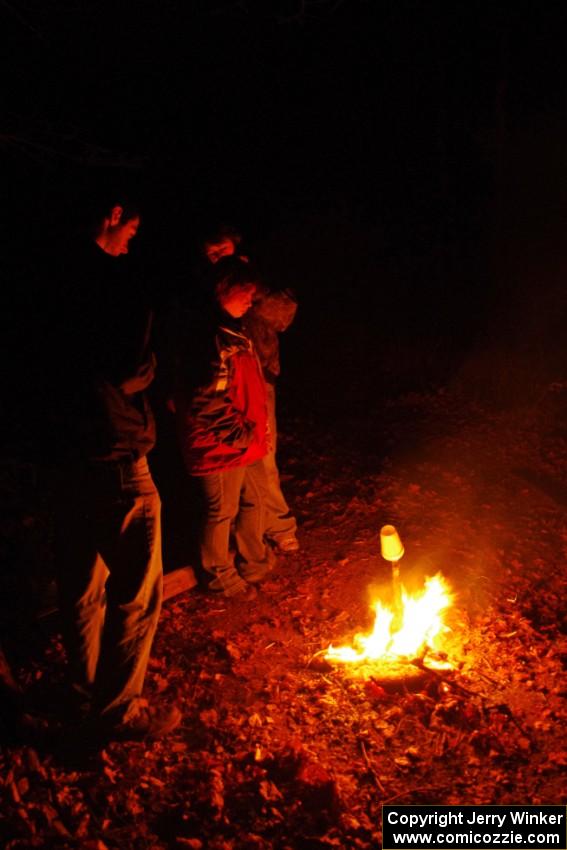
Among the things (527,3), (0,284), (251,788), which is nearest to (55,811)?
(251,788)

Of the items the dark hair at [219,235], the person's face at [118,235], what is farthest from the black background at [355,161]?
the person's face at [118,235]

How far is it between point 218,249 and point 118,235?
1.59 meters

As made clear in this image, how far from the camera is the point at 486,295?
43.8 ft

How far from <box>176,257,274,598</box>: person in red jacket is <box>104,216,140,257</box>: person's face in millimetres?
912

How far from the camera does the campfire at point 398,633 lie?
3.94 metres

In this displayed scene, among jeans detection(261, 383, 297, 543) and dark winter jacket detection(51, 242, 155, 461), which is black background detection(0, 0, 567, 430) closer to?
jeans detection(261, 383, 297, 543)

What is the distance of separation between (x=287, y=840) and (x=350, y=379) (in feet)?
25.7

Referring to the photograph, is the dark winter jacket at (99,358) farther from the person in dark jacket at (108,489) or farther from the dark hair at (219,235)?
the dark hair at (219,235)

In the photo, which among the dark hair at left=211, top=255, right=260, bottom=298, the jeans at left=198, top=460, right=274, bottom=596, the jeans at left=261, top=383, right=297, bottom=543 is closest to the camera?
the dark hair at left=211, top=255, right=260, bottom=298

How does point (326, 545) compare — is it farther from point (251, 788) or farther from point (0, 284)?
point (0, 284)

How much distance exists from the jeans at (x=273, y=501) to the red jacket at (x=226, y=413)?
19.9 inches

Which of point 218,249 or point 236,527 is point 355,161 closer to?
point 218,249

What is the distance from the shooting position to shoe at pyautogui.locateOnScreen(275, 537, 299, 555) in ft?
17.1

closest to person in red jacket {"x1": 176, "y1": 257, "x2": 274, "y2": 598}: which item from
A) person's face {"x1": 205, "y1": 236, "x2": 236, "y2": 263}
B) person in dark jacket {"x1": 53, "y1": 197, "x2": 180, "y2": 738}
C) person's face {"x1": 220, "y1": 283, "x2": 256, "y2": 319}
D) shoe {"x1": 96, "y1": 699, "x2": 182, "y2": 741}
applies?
person's face {"x1": 220, "y1": 283, "x2": 256, "y2": 319}
